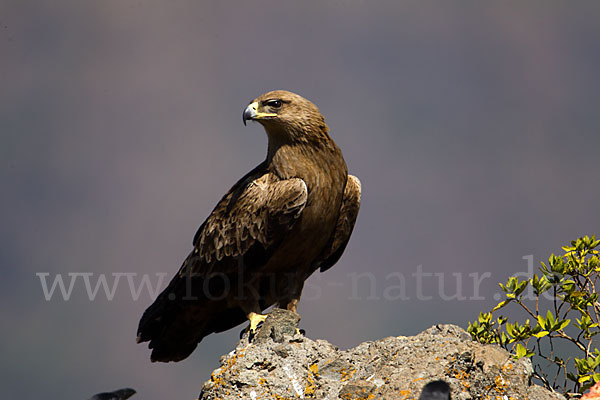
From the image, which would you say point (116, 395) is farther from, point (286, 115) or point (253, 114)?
point (286, 115)

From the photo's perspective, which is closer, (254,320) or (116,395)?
(116,395)

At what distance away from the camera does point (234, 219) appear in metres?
6.64

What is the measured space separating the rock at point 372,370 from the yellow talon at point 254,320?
0.50 meters

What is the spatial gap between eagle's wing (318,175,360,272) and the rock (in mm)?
1456

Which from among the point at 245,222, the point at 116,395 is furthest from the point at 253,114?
the point at 116,395

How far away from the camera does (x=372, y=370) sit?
5.41 metres

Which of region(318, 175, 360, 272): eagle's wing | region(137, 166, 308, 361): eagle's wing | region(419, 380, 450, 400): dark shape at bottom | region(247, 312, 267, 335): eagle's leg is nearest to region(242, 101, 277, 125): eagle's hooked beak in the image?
region(137, 166, 308, 361): eagle's wing

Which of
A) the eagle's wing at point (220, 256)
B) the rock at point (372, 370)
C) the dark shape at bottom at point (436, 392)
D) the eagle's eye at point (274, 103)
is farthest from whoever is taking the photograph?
the eagle's eye at point (274, 103)

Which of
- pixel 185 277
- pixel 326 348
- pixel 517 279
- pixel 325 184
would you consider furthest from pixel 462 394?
pixel 185 277

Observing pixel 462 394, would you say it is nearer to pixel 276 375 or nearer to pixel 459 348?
pixel 459 348

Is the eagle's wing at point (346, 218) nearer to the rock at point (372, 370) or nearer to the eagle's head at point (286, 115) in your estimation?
the eagle's head at point (286, 115)

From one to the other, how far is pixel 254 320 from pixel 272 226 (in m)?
0.84

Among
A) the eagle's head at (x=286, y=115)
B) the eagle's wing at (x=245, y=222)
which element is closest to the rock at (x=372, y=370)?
the eagle's wing at (x=245, y=222)

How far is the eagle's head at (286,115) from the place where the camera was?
6.45 metres
